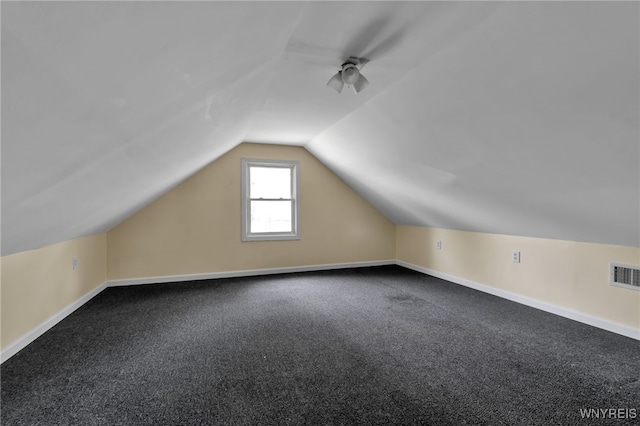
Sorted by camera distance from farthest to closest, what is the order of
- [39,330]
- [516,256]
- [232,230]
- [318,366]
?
[232,230] → [516,256] → [39,330] → [318,366]

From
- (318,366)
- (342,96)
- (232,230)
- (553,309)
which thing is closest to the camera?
(318,366)

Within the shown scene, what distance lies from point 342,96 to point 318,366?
223 centimetres

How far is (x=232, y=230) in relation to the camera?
5.11 meters

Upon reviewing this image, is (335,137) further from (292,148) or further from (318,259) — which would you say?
(318,259)

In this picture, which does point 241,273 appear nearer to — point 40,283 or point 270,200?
point 270,200

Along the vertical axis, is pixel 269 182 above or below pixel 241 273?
above

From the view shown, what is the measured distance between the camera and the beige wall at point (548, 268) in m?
2.92

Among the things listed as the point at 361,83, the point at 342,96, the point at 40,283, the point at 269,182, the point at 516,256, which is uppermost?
the point at 342,96

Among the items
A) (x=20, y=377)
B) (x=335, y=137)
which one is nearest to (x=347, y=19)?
(x=335, y=137)

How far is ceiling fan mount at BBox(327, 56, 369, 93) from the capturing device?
2.27 metres

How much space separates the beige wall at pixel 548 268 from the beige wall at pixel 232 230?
141cm

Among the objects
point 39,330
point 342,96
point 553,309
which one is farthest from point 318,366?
point 553,309

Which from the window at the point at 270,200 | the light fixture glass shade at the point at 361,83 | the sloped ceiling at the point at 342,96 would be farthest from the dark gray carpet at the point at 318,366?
the light fixture glass shade at the point at 361,83

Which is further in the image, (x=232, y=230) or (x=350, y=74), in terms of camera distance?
(x=232, y=230)
